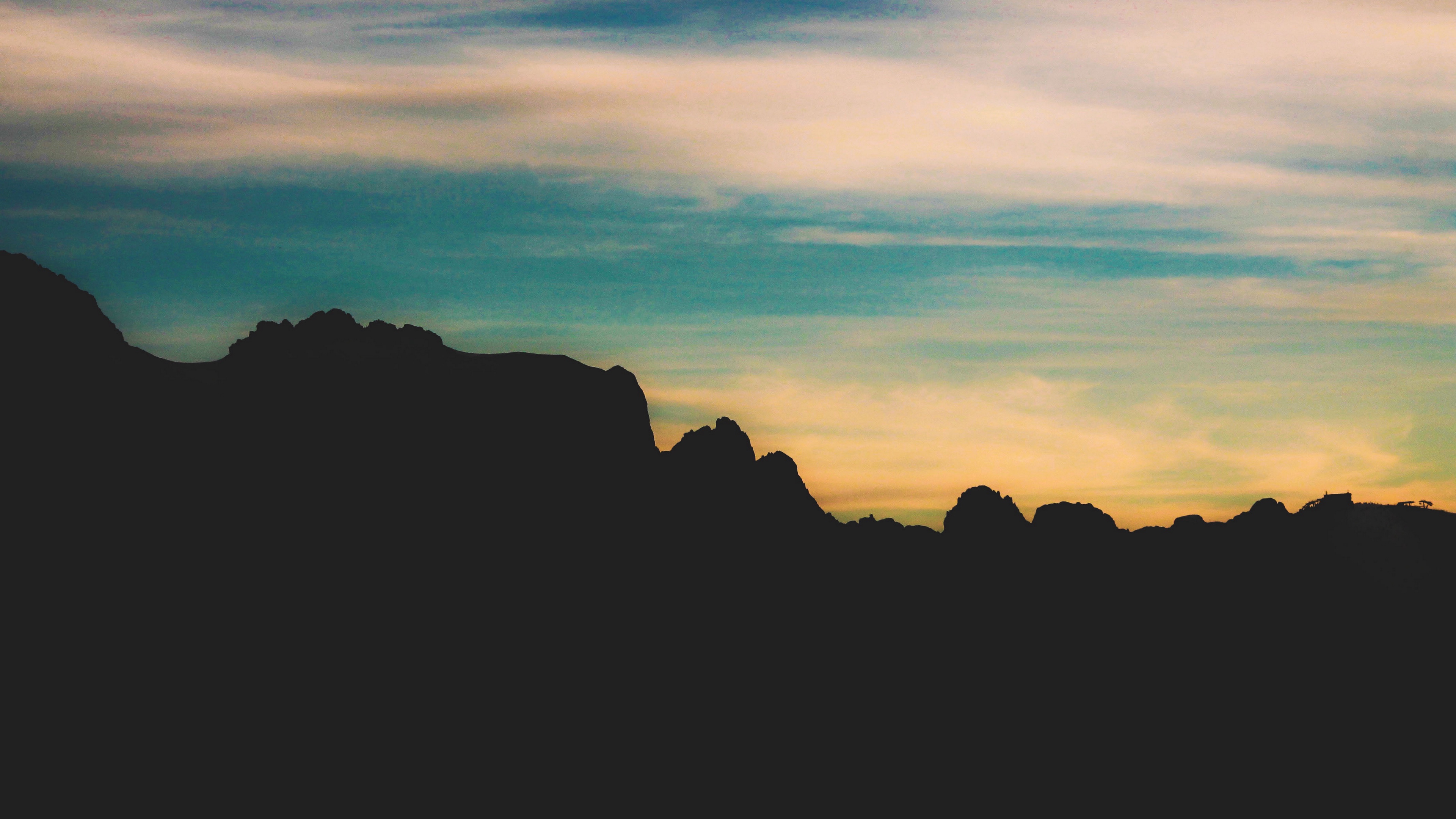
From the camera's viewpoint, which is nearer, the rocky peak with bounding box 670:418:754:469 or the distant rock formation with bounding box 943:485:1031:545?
the rocky peak with bounding box 670:418:754:469

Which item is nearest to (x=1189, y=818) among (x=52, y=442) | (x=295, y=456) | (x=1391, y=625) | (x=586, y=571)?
(x=1391, y=625)

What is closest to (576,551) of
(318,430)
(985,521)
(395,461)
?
(395,461)

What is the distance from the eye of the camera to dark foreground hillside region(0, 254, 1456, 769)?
82.2 meters

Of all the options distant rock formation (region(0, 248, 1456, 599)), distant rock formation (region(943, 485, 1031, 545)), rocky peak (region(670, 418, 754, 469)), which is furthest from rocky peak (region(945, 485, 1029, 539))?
rocky peak (region(670, 418, 754, 469))

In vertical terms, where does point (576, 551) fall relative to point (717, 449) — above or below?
below

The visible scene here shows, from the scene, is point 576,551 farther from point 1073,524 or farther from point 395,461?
point 1073,524

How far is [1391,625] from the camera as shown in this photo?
156m

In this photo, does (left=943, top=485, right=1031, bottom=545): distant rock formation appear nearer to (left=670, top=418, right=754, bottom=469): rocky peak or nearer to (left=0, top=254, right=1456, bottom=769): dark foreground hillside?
(left=0, top=254, right=1456, bottom=769): dark foreground hillside

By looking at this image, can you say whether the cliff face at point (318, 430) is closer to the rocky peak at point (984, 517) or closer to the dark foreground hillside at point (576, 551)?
the dark foreground hillside at point (576, 551)

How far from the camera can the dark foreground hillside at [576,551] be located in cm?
8219

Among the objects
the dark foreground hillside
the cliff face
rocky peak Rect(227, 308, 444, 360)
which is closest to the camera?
the cliff face

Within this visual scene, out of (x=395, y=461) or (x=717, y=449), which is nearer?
(x=395, y=461)

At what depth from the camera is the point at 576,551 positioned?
122m

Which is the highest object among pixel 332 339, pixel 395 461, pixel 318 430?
pixel 332 339
